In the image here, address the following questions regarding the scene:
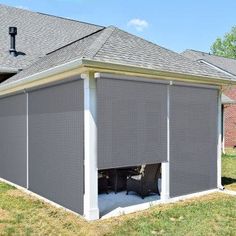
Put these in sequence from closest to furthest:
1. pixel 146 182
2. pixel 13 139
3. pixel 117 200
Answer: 1. pixel 117 200
2. pixel 146 182
3. pixel 13 139

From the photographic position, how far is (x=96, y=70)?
250 inches

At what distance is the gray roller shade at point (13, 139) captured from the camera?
9.20 meters

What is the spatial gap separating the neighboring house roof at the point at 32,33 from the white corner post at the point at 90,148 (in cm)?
696

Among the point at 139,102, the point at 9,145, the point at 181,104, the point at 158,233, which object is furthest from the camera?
the point at 9,145

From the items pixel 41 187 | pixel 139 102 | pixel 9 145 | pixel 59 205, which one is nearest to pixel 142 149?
pixel 139 102

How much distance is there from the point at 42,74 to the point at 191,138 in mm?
4020

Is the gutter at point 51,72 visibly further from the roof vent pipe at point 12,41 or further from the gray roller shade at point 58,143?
the roof vent pipe at point 12,41

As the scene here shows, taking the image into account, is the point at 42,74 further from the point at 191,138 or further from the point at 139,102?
the point at 191,138

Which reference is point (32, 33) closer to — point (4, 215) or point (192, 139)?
point (192, 139)

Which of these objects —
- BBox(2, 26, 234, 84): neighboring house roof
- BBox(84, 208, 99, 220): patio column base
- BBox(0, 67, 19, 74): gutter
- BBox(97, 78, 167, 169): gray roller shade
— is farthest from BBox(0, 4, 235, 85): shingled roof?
BBox(0, 67, 19, 74): gutter

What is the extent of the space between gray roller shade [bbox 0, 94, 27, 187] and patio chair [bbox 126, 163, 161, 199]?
3.09 meters

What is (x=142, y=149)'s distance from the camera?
7.21 meters

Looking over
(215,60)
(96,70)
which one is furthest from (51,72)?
(215,60)

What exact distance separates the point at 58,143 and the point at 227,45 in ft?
169
